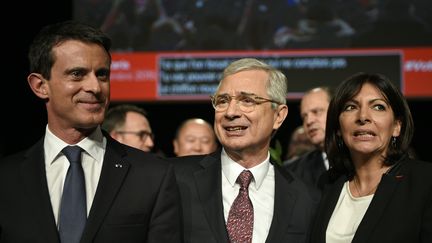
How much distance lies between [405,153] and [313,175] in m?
1.22

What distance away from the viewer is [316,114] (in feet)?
14.3

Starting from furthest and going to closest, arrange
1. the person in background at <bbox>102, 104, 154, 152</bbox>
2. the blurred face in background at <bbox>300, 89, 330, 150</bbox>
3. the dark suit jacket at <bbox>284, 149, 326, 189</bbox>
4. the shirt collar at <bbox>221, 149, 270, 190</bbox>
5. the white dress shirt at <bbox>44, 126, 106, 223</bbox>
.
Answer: the blurred face in background at <bbox>300, 89, 330, 150</bbox> < the person in background at <bbox>102, 104, 154, 152</bbox> < the dark suit jacket at <bbox>284, 149, 326, 189</bbox> < the shirt collar at <bbox>221, 149, 270, 190</bbox> < the white dress shirt at <bbox>44, 126, 106, 223</bbox>

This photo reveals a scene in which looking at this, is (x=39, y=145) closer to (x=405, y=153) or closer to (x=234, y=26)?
(x=405, y=153)

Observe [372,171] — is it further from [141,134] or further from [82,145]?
[141,134]

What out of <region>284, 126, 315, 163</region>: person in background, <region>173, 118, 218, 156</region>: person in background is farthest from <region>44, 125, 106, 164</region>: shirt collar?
<region>284, 126, 315, 163</region>: person in background

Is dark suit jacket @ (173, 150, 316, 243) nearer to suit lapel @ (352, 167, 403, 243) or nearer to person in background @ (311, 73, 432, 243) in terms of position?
person in background @ (311, 73, 432, 243)

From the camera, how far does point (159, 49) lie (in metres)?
6.15

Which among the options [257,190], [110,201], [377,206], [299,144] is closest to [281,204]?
[257,190]

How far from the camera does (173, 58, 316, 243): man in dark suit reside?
247cm

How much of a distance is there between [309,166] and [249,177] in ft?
4.76

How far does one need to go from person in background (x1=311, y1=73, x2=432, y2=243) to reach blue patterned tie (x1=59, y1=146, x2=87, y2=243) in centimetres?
102

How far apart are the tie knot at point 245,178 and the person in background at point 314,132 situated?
132cm

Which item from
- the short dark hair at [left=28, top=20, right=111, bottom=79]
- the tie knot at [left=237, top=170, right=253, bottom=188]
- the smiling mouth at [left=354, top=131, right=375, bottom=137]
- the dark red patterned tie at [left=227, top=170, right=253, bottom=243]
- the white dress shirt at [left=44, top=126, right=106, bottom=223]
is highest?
the short dark hair at [left=28, top=20, right=111, bottom=79]

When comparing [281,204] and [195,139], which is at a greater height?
[195,139]
